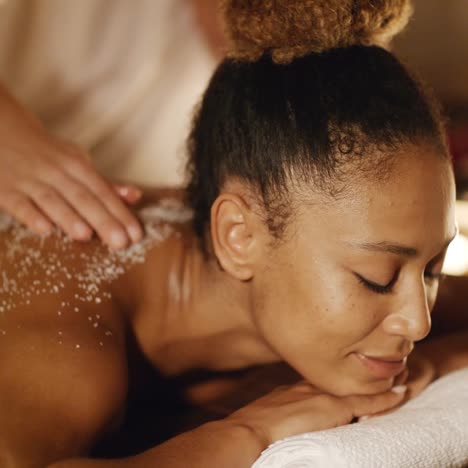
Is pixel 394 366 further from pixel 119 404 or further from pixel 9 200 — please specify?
pixel 9 200

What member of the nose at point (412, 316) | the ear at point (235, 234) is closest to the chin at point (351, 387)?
the nose at point (412, 316)

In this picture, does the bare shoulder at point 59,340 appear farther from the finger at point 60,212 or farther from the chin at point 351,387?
the chin at point 351,387

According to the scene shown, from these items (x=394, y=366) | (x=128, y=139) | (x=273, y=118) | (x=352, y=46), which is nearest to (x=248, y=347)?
(x=394, y=366)

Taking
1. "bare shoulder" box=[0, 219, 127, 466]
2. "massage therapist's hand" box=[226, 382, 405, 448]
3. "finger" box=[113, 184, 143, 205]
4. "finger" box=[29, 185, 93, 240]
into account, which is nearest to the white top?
"finger" box=[113, 184, 143, 205]

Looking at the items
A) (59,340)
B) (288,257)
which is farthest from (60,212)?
(288,257)

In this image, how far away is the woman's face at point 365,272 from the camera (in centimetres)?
102

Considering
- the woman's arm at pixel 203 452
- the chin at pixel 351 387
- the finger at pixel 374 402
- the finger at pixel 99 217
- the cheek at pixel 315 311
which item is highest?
the finger at pixel 99 217

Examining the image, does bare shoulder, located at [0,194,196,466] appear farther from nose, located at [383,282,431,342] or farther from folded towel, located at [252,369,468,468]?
nose, located at [383,282,431,342]

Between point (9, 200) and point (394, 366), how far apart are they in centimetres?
70

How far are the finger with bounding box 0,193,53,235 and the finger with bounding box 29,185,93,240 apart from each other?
1 centimetres

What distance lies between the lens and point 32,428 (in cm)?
97

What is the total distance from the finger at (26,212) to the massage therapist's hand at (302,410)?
0.45 metres

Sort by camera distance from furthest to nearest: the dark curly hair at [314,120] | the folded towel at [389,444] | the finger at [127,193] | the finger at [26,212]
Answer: the finger at [127,193] → the finger at [26,212] → the dark curly hair at [314,120] → the folded towel at [389,444]

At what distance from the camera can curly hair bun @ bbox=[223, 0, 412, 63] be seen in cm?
107
